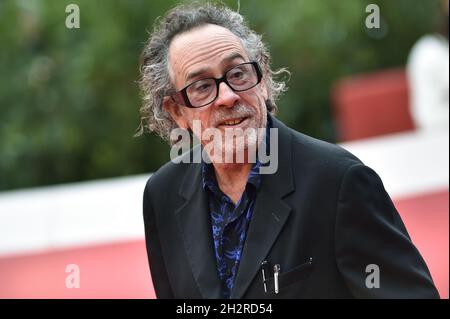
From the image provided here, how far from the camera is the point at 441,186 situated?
7012 millimetres

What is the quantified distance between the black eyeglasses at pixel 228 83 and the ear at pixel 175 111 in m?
0.19

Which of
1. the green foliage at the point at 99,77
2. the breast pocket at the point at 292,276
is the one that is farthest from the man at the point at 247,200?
the green foliage at the point at 99,77

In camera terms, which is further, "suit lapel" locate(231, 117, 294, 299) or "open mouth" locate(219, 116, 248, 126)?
"open mouth" locate(219, 116, 248, 126)

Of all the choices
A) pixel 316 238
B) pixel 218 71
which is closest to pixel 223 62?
pixel 218 71

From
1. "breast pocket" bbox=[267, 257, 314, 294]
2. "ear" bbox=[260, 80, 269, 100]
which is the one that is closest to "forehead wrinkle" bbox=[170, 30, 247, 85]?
"ear" bbox=[260, 80, 269, 100]

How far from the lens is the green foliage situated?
32.4ft

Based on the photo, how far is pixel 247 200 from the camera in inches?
96.3

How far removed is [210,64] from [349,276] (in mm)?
721

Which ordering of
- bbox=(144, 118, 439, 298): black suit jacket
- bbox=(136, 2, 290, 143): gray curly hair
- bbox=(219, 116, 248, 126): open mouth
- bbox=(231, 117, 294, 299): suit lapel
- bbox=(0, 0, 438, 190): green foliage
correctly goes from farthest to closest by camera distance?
bbox=(0, 0, 438, 190): green foliage
bbox=(136, 2, 290, 143): gray curly hair
bbox=(219, 116, 248, 126): open mouth
bbox=(231, 117, 294, 299): suit lapel
bbox=(144, 118, 439, 298): black suit jacket

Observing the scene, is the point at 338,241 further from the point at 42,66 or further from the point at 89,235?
the point at 42,66

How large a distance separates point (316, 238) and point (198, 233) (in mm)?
405

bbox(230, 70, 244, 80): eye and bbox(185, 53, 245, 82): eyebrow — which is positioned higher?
bbox(185, 53, 245, 82): eyebrow

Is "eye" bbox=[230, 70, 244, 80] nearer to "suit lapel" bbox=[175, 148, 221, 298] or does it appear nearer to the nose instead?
the nose

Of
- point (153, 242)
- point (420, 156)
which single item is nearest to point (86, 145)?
point (420, 156)
